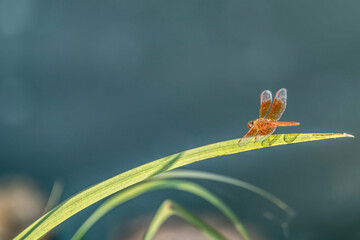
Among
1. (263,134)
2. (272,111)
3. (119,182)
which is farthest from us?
(272,111)

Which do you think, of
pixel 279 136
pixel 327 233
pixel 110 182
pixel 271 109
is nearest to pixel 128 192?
pixel 110 182

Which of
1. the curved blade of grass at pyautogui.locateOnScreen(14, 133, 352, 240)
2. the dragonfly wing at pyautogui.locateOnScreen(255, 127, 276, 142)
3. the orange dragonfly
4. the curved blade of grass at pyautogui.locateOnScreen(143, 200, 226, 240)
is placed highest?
the orange dragonfly

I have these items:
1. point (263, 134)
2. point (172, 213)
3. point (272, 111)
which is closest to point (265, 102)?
point (272, 111)

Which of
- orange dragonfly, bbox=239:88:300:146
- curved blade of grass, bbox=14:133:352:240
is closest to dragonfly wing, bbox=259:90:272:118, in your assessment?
orange dragonfly, bbox=239:88:300:146

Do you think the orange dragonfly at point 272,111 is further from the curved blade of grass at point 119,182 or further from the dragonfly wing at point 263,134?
the curved blade of grass at point 119,182

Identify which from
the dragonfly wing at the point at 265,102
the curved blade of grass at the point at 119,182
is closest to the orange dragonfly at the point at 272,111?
the dragonfly wing at the point at 265,102

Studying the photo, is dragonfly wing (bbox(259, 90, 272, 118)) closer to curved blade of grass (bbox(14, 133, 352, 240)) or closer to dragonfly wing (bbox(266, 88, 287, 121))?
dragonfly wing (bbox(266, 88, 287, 121))

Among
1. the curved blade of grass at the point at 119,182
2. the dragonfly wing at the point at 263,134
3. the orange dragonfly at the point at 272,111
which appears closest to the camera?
the curved blade of grass at the point at 119,182

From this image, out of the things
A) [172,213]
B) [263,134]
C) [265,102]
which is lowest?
[172,213]

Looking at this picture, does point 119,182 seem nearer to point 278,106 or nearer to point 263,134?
point 263,134
